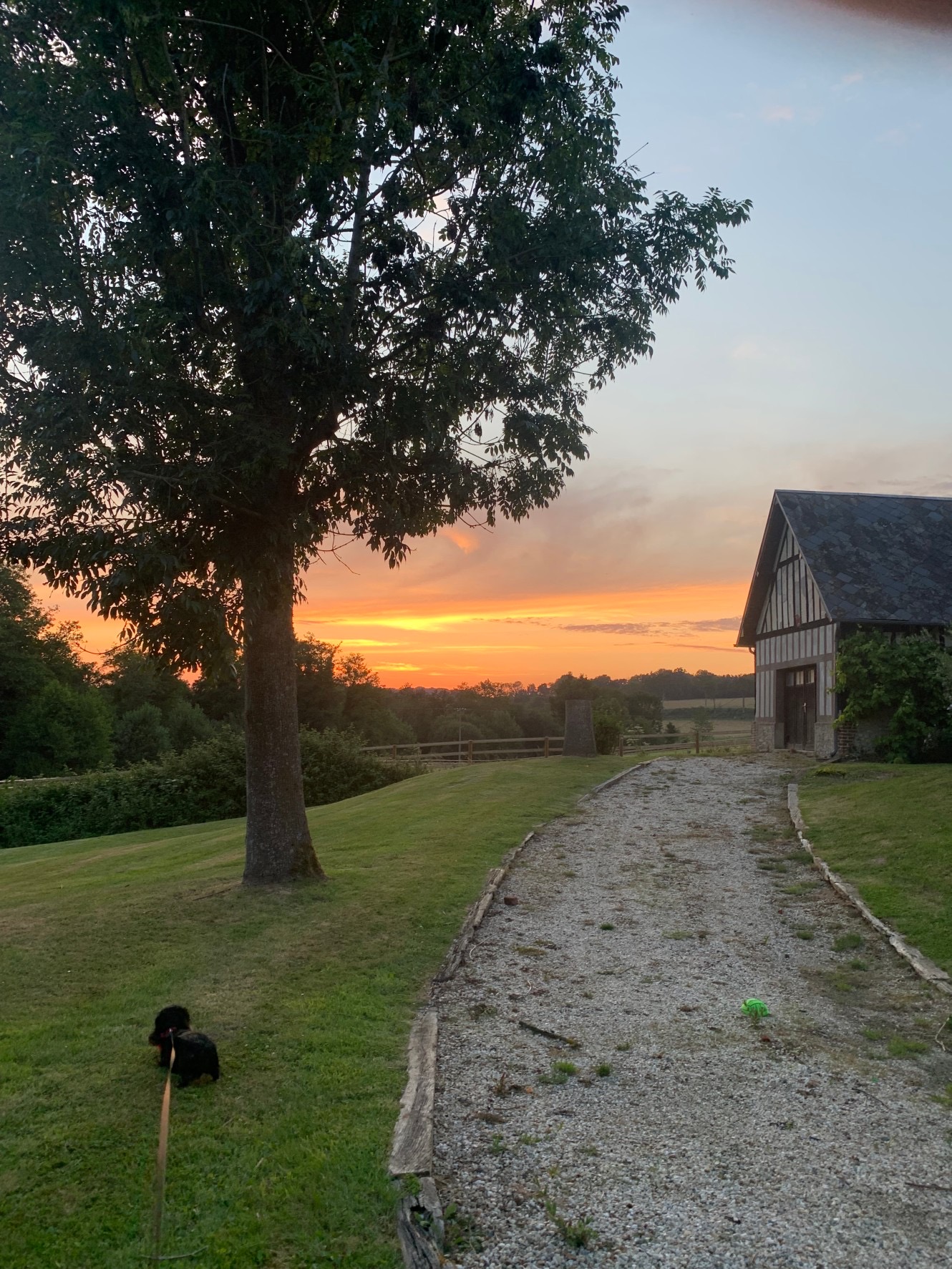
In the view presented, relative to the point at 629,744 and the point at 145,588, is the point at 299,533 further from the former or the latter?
the point at 629,744

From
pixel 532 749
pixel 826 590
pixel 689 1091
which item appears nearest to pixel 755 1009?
pixel 689 1091

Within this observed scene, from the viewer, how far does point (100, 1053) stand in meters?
6.28

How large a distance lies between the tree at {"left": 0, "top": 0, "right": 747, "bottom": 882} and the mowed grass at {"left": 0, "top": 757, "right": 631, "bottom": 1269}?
1843 mm

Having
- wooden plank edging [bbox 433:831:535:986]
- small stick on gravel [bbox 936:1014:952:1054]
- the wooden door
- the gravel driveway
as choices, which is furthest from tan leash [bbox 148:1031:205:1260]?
the wooden door

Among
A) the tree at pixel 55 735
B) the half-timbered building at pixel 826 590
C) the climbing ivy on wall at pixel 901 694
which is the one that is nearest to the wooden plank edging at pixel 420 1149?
the climbing ivy on wall at pixel 901 694

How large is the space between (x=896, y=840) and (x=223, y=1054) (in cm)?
1098

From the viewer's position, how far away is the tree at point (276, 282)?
29.3ft

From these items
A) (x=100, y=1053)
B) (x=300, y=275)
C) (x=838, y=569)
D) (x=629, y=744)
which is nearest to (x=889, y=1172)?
(x=100, y=1053)

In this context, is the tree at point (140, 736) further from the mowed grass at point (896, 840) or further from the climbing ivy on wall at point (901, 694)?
the mowed grass at point (896, 840)

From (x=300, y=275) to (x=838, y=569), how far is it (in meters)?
21.3

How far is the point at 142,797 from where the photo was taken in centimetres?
2972

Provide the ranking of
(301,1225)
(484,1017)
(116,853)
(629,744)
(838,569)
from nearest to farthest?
(301,1225) → (484,1017) → (116,853) → (838,569) → (629,744)

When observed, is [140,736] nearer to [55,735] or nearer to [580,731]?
[55,735]

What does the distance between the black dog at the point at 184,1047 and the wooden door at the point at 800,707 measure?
23888 millimetres
